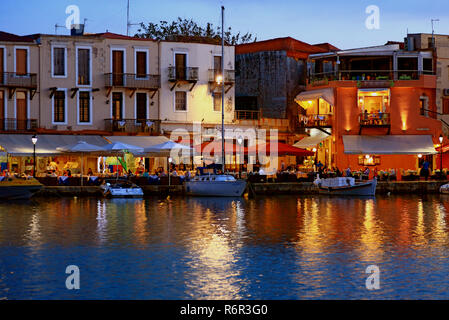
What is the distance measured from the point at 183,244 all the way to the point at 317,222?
8.34 m

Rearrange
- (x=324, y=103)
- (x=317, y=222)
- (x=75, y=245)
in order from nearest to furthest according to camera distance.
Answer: (x=75, y=245), (x=317, y=222), (x=324, y=103)

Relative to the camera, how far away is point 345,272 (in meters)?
19.9

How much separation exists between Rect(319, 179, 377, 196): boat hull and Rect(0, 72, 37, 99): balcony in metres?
20.8

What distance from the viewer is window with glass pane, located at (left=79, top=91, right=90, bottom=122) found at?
51.9 metres

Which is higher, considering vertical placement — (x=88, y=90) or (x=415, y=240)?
(x=88, y=90)

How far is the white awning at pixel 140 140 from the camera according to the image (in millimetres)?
49469

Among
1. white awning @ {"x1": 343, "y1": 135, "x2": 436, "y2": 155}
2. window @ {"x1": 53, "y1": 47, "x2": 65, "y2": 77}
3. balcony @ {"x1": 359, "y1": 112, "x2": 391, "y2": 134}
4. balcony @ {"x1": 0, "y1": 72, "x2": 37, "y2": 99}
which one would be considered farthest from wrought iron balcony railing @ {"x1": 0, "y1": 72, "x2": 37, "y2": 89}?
balcony @ {"x1": 359, "y1": 112, "x2": 391, "y2": 134}

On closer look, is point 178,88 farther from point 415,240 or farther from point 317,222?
point 415,240

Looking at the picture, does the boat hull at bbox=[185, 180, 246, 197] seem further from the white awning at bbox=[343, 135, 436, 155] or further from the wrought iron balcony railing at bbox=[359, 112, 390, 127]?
the wrought iron balcony railing at bbox=[359, 112, 390, 127]

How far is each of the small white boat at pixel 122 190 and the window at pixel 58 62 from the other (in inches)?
438

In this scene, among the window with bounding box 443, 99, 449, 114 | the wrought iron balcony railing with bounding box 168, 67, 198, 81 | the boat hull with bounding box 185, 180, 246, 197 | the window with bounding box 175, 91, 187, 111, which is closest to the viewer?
the boat hull with bounding box 185, 180, 246, 197
